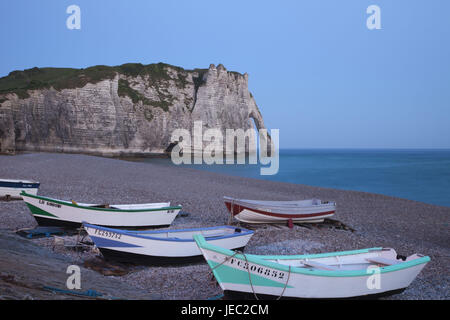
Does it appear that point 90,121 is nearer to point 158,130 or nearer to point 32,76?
point 158,130

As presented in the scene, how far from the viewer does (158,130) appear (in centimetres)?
6831

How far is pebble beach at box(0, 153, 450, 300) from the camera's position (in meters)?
7.42

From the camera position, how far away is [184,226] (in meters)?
14.4

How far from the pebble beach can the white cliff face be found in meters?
22.9

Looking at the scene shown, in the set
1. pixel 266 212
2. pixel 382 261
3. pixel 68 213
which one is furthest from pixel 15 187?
pixel 382 261

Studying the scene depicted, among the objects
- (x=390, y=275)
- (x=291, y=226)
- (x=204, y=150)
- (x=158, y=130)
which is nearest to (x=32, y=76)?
(x=158, y=130)

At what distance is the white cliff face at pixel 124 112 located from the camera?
54.1m

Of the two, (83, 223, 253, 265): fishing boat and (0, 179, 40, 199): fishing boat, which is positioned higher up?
(0, 179, 40, 199): fishing boat

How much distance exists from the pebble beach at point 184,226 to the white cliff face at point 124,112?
2286 centimetres

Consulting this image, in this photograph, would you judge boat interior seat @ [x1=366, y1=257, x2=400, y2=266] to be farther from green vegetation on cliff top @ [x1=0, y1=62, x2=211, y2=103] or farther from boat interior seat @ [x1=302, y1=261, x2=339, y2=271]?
green vegetation on cliff top @ [x1=0, y1=62, x2=211, y2=103]

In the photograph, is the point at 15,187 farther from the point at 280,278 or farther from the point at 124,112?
the point at 124,112

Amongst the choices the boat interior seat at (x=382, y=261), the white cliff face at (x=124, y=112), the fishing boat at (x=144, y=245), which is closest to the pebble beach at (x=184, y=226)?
the fishing boat at (x=144, y=245)

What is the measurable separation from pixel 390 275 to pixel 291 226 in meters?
7.77

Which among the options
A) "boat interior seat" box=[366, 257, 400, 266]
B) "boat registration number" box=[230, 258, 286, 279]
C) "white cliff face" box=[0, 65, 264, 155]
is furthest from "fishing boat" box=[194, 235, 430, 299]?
"white cliff face" box=[0, 65, 264, 155]
